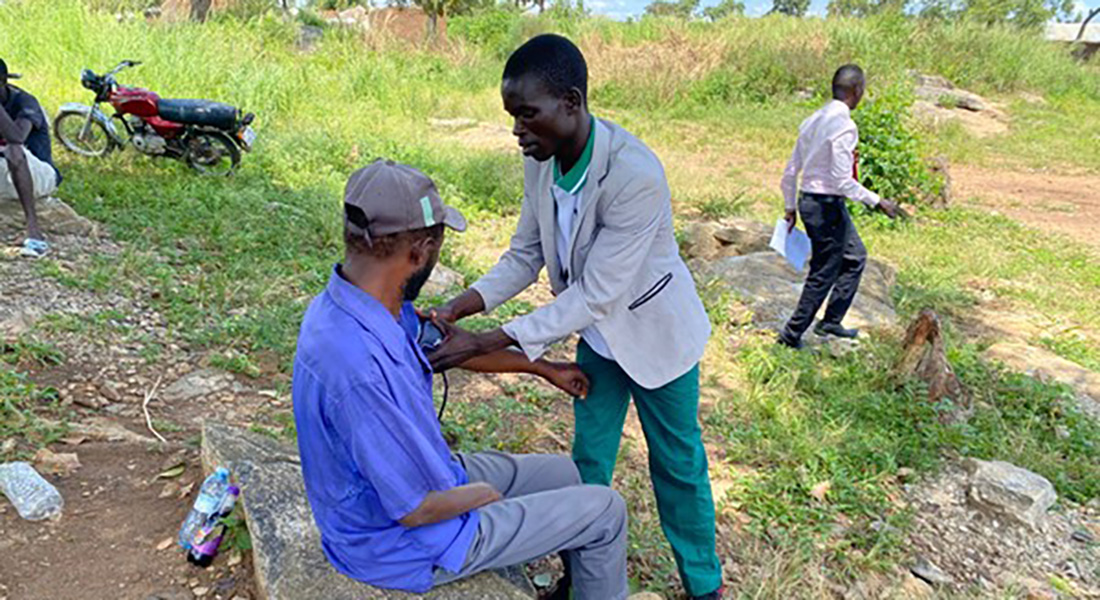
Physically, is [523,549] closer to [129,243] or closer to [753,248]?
[129,243]

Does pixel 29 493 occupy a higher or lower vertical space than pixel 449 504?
lower

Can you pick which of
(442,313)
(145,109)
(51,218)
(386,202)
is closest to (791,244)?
(442,313)

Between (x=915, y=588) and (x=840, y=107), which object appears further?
(x=840, y=107)

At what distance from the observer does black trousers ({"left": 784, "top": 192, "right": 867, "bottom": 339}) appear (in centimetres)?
447

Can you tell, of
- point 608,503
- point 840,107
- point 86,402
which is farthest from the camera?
point 840,107

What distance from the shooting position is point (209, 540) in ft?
6.87

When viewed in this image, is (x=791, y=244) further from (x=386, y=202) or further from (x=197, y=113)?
(x=197, y=113)

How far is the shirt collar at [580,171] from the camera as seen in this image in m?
2.01

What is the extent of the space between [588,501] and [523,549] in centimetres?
20

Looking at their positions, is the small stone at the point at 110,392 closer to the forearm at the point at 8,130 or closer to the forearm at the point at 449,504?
the forearm at the point at 449,504

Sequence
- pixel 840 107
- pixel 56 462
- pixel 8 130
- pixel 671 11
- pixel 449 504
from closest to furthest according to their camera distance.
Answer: pixel 449 504 → pixel 56 462 → pixel 840 107 → pixel 8 130 → pixel 671 11

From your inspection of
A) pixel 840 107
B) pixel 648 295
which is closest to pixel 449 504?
pixel 648 295

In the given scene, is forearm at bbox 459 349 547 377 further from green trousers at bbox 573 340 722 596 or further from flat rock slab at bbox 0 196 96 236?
flat rock slab at bbox 0 196 96 236

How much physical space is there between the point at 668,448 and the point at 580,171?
871 millimetres
